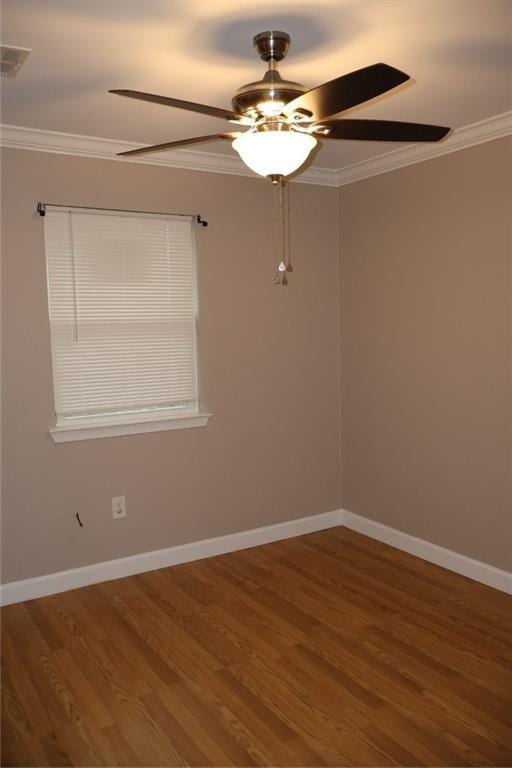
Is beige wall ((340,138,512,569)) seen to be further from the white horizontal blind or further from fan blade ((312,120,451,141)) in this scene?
fan blade ((312,120,451,141))

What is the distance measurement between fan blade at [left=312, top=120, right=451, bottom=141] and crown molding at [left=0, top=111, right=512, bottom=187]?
1.27 meters

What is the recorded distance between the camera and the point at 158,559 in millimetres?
3758

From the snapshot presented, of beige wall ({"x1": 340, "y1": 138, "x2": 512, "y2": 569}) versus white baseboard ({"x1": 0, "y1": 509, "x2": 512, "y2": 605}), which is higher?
beige wall ({"x1": 340, "y1": 138, "x2": 512, "y2": 569})

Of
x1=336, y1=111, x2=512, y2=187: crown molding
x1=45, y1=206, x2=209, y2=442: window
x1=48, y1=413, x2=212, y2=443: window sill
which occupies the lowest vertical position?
x1=48, y1=413, x2=212, y2=443: window sill

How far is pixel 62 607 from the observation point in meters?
3.28

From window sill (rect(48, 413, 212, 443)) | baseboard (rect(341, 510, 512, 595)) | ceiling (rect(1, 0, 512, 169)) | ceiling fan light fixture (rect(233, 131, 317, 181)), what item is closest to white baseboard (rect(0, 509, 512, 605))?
baseboard (rect(341, 510, 512, 595))

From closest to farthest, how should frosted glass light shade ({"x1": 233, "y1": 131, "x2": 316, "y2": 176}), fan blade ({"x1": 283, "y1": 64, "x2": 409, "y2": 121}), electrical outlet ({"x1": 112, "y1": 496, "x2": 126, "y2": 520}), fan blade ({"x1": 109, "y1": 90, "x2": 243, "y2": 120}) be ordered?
fan blade ({"x1": 283, "y1": 64, "x2": 409, "y2": 121}), fan blade ({"x1": 109, "y1": 90, "x2": 243, "y2": 120}), frosted glass light shade ({"x1": 233, "y1": 131, "x2": 316, "y2": 176}), electrical outlet ({"x1": 112, "y1": 496, "x2": 126, "y2": 520})

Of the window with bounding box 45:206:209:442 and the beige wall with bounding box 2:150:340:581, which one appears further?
the window with bounding box 45:206:209:442

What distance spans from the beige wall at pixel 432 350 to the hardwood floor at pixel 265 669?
→ 437 mm

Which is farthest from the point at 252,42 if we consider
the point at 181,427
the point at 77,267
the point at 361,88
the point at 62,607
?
the point at 62,607

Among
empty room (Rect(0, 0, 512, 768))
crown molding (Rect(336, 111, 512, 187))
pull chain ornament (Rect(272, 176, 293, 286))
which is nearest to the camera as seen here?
empty room (Rect(0, 0, 512, 768))

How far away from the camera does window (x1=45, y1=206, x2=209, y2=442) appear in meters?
3.41

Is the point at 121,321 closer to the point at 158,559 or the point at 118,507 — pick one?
the point at 118,507

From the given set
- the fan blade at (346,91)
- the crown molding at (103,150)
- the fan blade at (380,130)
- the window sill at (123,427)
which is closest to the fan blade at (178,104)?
the fan blade at (346,91)
